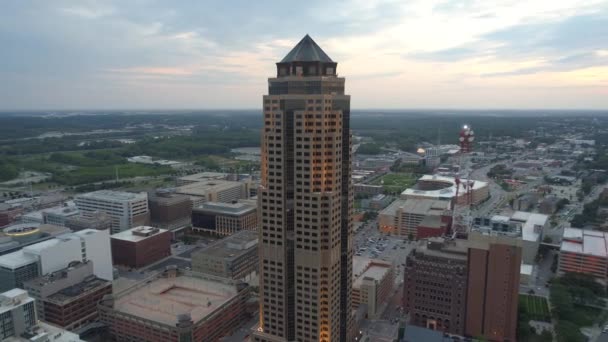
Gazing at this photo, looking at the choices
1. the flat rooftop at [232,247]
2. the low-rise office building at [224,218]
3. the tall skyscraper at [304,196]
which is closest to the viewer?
the tall skyscraper at [304,196]

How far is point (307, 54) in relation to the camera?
50.5 meters

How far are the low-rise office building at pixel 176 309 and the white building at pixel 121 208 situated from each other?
50.5 metres

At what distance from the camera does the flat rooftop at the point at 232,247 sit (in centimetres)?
9812

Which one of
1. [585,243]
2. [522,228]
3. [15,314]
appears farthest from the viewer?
[522,228]

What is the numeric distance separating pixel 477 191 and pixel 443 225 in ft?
189

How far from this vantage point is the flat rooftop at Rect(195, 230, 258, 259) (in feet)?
322

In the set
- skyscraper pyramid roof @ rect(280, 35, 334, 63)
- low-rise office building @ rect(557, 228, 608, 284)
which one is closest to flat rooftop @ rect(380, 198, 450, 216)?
low-rise office building @ rect(557, 228, 608, 284)

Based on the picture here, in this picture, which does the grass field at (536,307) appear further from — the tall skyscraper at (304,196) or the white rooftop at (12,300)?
the white rooftop at (12,300)

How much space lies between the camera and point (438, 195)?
521 ft

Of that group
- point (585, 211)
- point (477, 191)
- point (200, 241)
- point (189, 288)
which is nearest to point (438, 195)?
point (477, 191)

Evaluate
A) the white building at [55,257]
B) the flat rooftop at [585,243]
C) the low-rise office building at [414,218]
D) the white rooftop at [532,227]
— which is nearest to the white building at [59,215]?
the white building at [55,257]

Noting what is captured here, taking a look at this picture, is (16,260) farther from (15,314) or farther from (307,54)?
(307,54)

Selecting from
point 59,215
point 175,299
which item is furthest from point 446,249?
point 59,215

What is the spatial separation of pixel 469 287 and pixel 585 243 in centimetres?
5200
